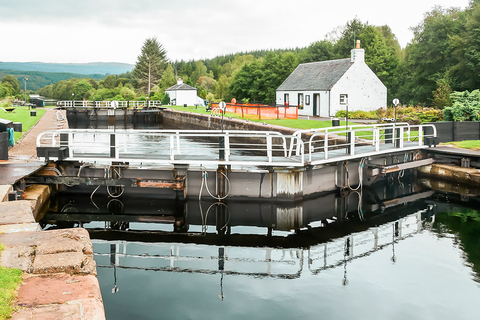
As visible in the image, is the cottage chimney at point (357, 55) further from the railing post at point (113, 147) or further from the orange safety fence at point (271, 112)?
the railing post at point (113, 147)

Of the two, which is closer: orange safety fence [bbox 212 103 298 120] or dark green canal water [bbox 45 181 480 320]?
dark green canal water [bbox 45 181 480 320]

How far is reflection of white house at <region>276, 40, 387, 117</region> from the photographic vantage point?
139 ft

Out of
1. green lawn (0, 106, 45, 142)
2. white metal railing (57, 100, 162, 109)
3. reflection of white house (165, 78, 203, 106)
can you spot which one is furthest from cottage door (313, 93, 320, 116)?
reflection of white house (165, 78, 203, 106)

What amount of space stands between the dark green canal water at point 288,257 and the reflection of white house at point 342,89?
24.8 m

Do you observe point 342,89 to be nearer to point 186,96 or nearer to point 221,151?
point 221,151

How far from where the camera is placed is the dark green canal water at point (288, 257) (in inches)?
371

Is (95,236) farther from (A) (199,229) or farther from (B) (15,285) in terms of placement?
(B) (15,285)

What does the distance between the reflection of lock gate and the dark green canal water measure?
0.03 metres

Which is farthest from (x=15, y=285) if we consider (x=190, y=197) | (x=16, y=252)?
(x=190, y=197)

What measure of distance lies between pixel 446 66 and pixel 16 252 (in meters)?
45.0

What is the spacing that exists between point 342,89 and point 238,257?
1295 inches

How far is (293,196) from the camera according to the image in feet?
54.5

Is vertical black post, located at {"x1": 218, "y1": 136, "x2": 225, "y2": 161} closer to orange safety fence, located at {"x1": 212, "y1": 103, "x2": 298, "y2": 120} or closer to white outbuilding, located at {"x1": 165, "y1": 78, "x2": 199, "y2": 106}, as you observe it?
orange safety fence, located at {"x1": 212, "y1": 103, "x2": 298, "y2": 120}

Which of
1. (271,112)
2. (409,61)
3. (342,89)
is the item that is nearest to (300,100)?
(342,89)
